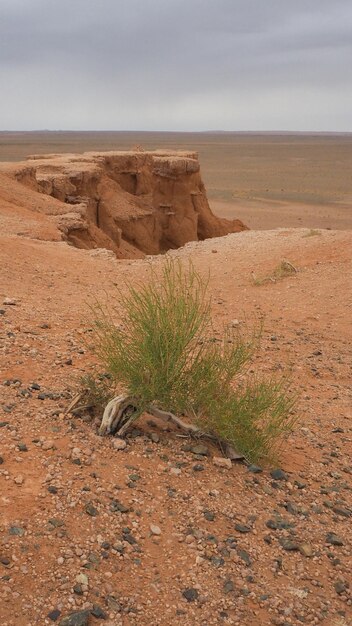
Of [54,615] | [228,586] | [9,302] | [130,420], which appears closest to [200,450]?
[130,420]

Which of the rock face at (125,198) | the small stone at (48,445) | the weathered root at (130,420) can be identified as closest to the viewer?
the small stone at (48,445)

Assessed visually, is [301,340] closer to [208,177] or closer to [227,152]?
[208,177]

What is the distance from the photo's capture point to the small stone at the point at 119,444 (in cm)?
383

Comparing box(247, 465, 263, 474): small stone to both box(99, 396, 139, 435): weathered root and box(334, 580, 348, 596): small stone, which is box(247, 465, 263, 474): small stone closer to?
box(99, 396, 139, 435): weathered root

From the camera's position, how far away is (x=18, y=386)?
436 centimetres

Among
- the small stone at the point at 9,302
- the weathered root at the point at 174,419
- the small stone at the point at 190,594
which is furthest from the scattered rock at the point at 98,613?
the small stone at the point at 9,302

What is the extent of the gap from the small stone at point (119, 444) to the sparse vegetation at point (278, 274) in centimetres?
624

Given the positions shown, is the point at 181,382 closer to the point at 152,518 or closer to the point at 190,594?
the point at 152,518

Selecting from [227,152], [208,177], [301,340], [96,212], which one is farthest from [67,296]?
[227,152]

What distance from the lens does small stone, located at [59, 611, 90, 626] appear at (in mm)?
2705

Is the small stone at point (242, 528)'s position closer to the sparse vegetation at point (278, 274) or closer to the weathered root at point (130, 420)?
the weathered root at point (130, 420)

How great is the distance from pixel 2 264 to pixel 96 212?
9598 millimetres

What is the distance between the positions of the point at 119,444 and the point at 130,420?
0.55 ft

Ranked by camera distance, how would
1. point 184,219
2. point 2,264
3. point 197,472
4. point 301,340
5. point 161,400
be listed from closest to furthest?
point 197,472 → point 161,400 → point 301,340 → point 2,264 → point 184,219
